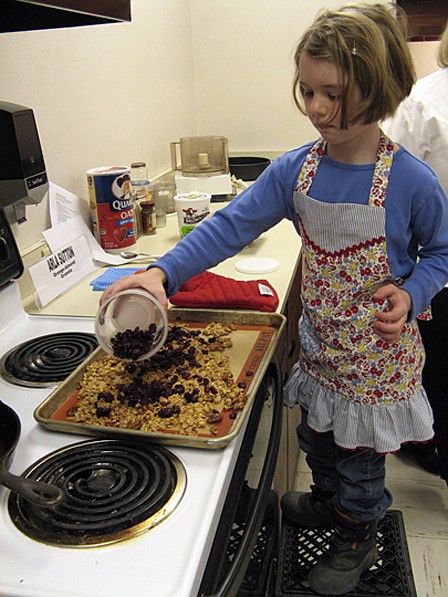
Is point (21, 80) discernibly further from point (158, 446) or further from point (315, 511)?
point (315, 511)

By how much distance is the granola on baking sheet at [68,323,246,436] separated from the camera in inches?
35.8

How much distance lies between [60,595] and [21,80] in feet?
3.85

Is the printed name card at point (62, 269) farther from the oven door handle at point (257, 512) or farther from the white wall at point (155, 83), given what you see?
the oven door handle at point (257, 512)

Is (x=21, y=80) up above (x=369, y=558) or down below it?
above

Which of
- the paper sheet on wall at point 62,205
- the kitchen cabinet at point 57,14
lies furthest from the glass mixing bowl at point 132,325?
the paper sheet on wall at point 62,205

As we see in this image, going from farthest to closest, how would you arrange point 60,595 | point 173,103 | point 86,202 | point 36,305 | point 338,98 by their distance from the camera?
point 173,103
point 86,202
point 36,305
point 338,98
point 60,595

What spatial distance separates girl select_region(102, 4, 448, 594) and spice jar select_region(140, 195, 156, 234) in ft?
2.27

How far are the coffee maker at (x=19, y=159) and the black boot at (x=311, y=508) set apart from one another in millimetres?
980

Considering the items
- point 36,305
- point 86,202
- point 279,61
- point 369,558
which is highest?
point 279,61

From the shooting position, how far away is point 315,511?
1505 millimetres

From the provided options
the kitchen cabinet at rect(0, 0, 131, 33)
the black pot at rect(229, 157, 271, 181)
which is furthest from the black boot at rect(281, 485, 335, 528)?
the black pot at rect(229, 157, 271, 181)

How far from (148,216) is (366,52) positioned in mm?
1046

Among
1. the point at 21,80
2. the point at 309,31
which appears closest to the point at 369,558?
the point at 309,31

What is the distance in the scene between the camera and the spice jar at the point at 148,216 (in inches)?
73.8
